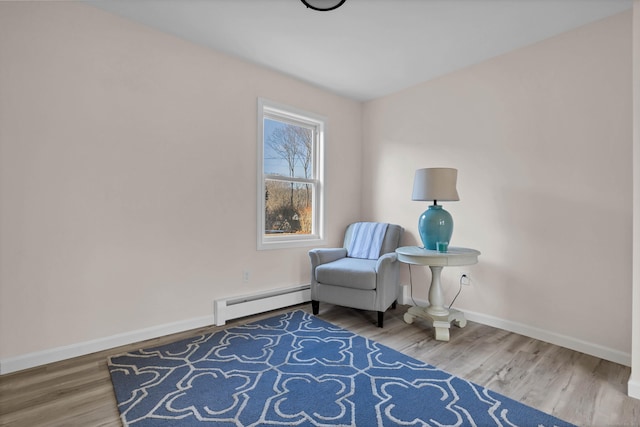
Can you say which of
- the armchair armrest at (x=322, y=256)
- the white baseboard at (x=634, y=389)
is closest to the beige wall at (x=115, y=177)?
the armchair armrest at (x=322, y=256)

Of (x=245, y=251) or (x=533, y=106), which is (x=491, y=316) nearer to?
(x=533, y=106)

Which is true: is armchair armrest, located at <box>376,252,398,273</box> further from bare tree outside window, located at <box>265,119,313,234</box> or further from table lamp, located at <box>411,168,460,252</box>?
bare tree outside window, located at <box>265,119,313,234</box>

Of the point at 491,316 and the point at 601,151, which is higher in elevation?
the point at 601,151

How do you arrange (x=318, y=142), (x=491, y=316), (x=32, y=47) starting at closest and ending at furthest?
(x=32, y=47) < (x=491, y=316) < (x=318, y=142)

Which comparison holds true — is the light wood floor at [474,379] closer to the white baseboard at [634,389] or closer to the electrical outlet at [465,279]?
the white baseboard at [634,389]

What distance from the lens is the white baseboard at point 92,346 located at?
1.95 metres

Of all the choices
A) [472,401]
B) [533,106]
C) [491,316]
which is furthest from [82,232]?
[533,106]

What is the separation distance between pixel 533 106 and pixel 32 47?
369 centimetres

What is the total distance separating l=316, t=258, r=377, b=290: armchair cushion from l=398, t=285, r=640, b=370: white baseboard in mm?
1053

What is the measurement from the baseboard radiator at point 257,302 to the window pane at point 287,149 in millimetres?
1259

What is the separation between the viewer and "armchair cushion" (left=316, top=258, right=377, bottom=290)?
2725mm

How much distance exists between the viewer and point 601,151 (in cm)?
222

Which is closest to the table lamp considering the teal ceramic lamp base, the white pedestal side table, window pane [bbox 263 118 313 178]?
the teal ceramic lamp base

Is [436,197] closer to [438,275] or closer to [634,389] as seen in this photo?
[438,275]
